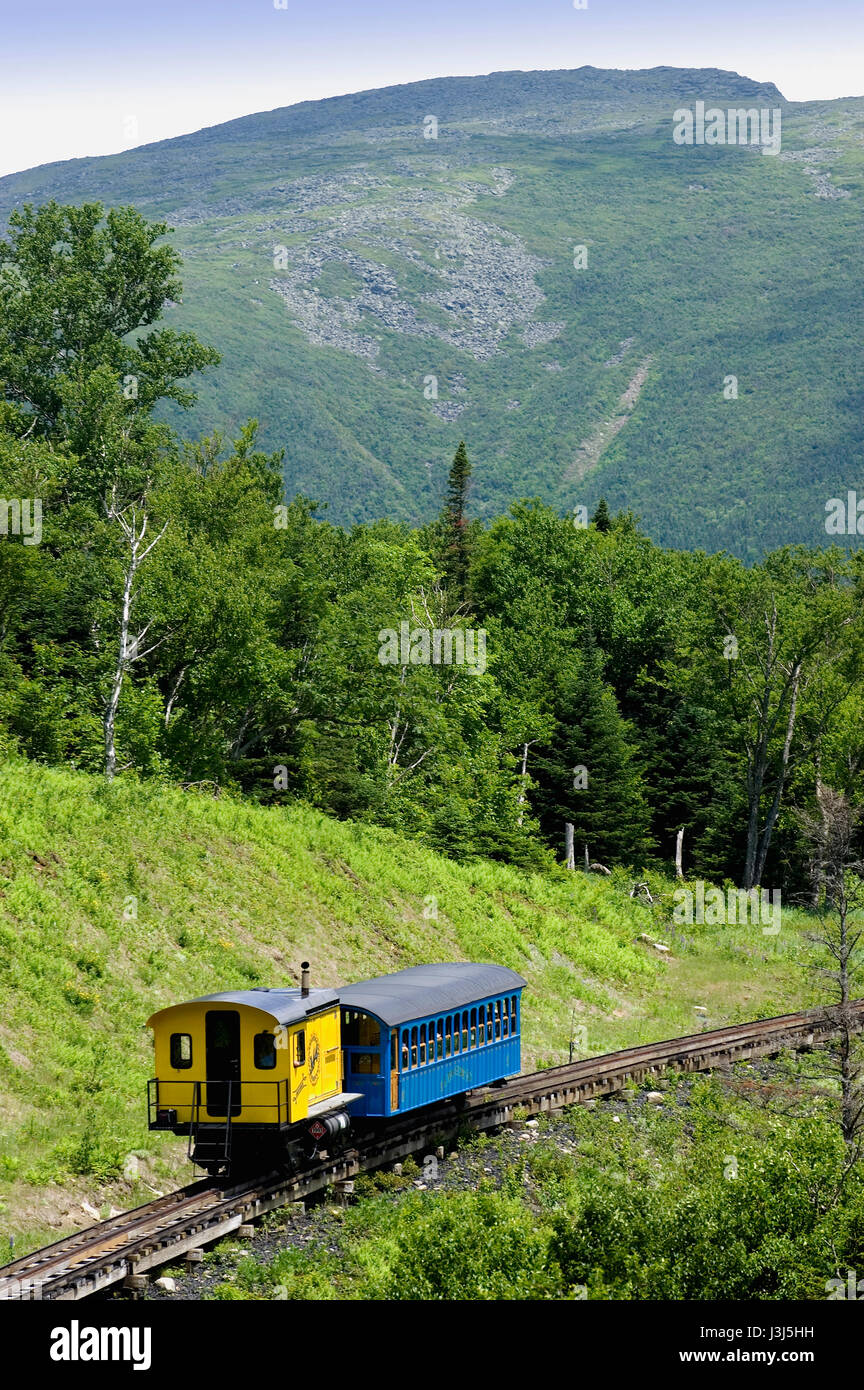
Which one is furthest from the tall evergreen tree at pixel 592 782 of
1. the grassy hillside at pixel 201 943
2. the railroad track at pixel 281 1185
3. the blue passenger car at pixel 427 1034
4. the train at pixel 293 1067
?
the train at pixel 293 1067

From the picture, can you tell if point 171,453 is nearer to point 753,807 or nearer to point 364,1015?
point 753,807

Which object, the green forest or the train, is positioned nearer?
the train

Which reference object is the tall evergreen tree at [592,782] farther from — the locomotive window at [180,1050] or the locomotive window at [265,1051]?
the locomotive window at [265,1051]

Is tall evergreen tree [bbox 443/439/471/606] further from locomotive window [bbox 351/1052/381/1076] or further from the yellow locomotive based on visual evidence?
the yellow locomotive

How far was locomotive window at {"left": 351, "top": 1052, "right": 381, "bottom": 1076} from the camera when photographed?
27.6m

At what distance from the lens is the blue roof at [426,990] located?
91.7ft

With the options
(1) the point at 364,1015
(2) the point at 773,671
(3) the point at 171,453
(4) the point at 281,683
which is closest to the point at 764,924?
(2) the point at 773,671

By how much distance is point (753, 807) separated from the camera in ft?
236

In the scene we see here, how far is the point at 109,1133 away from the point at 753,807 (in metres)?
49.6

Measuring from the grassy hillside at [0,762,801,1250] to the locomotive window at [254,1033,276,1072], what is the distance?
3.66 m

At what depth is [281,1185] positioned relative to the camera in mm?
25250

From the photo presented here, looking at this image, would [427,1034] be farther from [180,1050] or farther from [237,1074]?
[180,1050]

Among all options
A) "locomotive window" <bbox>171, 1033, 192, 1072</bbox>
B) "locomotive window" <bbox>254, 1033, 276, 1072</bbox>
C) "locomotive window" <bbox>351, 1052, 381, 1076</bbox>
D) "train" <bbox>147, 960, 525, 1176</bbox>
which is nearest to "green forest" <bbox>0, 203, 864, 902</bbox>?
"train" <bbox>147, 960, 525, 1176</bbox>
